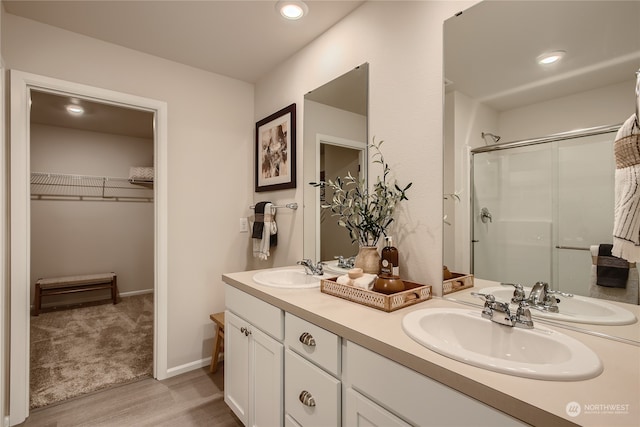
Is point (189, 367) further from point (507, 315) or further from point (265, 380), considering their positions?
point (507, 315)

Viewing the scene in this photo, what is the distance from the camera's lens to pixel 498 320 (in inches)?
39.4

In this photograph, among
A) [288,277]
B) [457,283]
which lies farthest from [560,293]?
[288,277]

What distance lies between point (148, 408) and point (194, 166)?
1698 millimetres

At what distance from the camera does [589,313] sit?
1.00 m

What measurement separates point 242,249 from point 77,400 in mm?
1476

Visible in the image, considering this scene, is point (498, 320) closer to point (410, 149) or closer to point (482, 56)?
point (410, 149)

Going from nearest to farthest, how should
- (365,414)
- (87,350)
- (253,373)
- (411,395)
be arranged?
(411,395) < (365,414) < (253,373) < (87,350)

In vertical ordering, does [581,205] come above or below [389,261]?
above

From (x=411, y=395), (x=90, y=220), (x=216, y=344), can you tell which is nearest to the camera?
(x=411, y=395)

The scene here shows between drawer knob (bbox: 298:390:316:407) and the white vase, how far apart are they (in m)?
0.60

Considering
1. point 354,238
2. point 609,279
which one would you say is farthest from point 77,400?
point 609,279

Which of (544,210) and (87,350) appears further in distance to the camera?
(87,350)

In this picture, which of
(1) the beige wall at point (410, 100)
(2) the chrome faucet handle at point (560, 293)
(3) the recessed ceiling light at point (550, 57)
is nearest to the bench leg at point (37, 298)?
(1) the beige wall at point (410, 100)

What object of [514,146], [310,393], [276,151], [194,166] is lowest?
[310,393]
